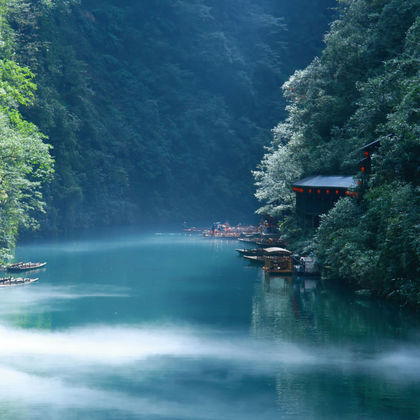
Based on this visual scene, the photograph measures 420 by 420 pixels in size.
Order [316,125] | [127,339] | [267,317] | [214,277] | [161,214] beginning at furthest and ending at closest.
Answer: [161,214]
[316,125]
[214,277]
[267,317]
[127,339]

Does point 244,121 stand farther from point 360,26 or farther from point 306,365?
point 306,365

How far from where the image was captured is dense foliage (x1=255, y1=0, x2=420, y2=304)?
26797 millimetres

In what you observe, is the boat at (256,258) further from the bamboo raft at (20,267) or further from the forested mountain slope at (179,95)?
the forested mountain slope at (179,95)

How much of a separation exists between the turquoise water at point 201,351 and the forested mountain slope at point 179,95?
44818 mm

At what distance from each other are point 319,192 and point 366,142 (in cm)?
439

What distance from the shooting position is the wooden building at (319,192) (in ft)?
125

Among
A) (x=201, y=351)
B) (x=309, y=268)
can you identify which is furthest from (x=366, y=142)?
(x=201, y=351)

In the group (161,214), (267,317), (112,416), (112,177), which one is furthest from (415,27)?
(161,214)

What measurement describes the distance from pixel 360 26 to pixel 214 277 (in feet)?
64.5

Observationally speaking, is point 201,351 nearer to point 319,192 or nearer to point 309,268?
point 309,268

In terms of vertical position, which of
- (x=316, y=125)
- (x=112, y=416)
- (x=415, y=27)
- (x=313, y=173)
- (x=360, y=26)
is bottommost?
(x=112, y=416)

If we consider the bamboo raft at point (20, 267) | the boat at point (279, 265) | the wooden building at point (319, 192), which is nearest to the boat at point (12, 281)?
the bamboo raft at point (20, 267)

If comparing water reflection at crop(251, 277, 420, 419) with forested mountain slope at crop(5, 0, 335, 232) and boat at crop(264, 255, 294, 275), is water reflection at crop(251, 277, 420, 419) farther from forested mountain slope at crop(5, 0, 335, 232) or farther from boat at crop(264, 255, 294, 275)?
forested mountain slope at crop(5, 0, 335, 232)

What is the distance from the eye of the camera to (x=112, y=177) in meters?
81.6
